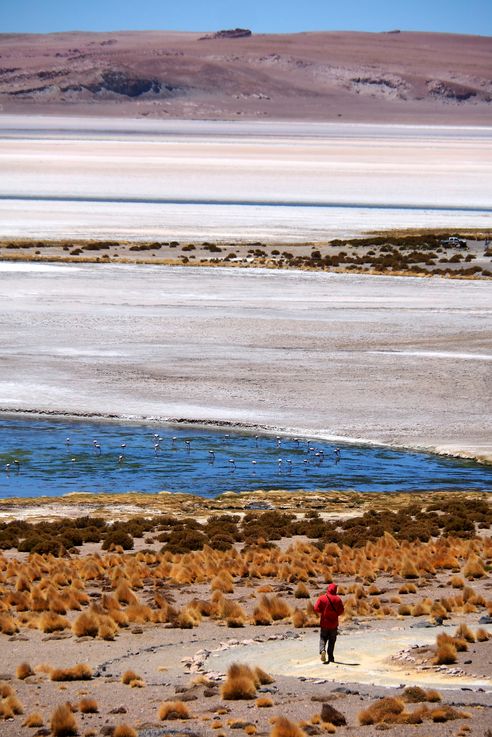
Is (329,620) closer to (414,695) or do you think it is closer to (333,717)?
(414,695)

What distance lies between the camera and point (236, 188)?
105000 millimetres

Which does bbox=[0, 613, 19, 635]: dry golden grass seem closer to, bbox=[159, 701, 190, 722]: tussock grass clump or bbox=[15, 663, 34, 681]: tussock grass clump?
bbox=[15, 663, 34, 681]: tussock grass clump

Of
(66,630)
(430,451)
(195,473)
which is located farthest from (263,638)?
(430,451)

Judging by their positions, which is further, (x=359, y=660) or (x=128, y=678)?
(x=359, y=660)

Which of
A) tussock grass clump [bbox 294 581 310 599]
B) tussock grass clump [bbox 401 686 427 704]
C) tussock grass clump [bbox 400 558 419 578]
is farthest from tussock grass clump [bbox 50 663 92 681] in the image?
tussock grass clump [bbox 400 558 419 578]

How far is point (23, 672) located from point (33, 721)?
1947 millimetres

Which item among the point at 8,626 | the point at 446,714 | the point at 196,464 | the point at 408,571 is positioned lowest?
the point at 196,464

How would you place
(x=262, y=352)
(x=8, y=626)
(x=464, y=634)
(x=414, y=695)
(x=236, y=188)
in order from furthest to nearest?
(x=236, y=188) → (x=262, y=352) → (x=8, y=626) → (x=464, y=634) → (x=414, y=695)

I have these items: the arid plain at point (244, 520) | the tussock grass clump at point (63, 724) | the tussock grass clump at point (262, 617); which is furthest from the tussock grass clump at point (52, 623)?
the tussock grass clump at point (63, 724)

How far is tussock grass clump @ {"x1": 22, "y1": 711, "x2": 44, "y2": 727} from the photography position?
1281 centimetres

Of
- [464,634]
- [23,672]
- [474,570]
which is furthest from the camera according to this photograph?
[474,570]

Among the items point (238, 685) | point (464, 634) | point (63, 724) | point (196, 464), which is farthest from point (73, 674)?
point (196, 464)

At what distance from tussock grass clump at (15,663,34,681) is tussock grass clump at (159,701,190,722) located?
2.34 m

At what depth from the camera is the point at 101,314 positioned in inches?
1831
